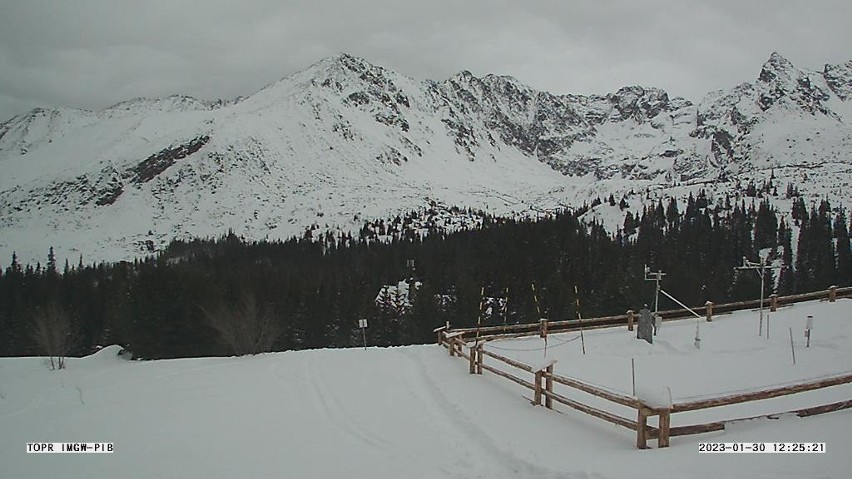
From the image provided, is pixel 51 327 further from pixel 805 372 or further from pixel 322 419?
pixel 805 372

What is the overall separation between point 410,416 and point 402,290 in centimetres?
7637

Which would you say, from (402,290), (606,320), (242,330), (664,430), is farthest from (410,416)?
(402,290)

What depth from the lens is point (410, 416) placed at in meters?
12.0

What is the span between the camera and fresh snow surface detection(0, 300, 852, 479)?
335 inches

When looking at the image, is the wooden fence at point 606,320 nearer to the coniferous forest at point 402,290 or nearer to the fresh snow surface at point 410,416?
the fresh snow surface at point 410,416

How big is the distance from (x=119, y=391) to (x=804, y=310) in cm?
2618

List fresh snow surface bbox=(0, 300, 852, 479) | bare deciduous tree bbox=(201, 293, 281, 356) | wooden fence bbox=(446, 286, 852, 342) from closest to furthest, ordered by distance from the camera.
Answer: fresh snow surface bbox=(0, 300, 852, 479), wooden fence bbox=(446, 286, 852, 342), bare deciduous tree bbox=(201, 293, 281, 356)

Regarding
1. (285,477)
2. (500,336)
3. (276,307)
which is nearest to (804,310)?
(500,336)

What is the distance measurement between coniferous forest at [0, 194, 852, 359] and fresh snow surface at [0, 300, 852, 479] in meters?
9.82

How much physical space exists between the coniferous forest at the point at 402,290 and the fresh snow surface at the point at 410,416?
9818 mm

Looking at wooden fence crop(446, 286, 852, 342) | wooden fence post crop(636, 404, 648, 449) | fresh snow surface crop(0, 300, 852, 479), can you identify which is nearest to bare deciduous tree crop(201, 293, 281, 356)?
fresh snow surface crop(0, 300, 852, 479)

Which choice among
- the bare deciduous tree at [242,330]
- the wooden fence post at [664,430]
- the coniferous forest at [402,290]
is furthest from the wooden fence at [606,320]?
the bare deciduous tree at [242,330]

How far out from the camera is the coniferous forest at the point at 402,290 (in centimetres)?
3888

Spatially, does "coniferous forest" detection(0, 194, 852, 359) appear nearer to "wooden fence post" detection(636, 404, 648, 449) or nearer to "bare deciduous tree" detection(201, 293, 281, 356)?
"bare deciduous tree" detection(201, 293, 281, 356)
